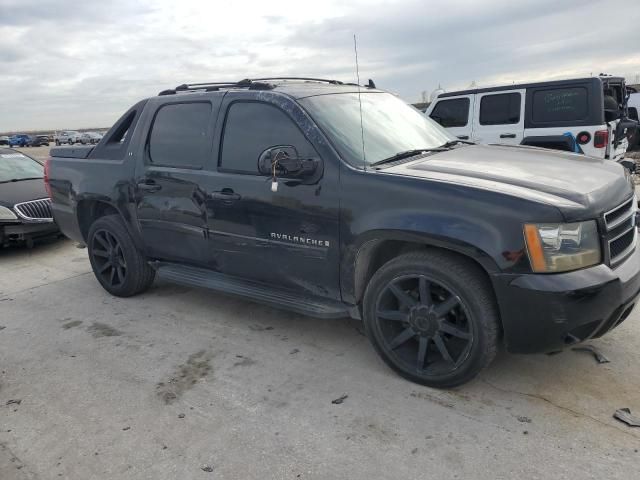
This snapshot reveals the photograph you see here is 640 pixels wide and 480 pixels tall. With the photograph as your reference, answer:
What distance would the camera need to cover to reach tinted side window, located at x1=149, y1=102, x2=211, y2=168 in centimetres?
414

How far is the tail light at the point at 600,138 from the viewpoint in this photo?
7602 mm

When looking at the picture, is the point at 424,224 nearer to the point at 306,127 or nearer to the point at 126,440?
the point at 306,127

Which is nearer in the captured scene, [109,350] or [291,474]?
[291,474]

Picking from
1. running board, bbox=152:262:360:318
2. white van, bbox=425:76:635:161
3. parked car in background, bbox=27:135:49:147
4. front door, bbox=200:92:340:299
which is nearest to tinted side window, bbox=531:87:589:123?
white van, bbox=425:76:635:161

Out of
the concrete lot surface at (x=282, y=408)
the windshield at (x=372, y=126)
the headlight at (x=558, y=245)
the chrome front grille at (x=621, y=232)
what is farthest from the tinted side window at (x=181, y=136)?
the chrome front grille at (x=621, y=232)

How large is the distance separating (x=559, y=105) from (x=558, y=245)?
616 centimetres

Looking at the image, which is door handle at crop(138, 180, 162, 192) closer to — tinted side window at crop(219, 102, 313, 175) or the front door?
the front door

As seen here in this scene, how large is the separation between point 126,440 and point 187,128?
2.47m

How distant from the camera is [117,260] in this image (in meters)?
5.04

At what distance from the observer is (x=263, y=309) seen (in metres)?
4.62

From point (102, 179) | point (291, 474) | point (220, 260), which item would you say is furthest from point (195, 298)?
point (291, 474)

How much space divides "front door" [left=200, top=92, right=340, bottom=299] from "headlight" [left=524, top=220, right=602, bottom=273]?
1205 millimetres

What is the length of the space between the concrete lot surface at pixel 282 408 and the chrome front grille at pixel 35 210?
3063 mm

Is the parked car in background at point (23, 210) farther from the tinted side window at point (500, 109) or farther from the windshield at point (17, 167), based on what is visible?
the tinted side window at point (500, 109)
